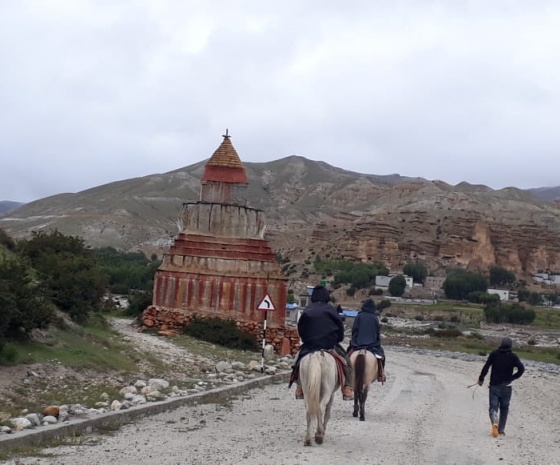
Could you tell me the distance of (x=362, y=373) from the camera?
48.3ft

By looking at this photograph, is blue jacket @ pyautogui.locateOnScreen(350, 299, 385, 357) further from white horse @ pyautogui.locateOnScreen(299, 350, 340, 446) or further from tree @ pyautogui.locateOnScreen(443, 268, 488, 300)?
tree @ pyautogui.locateOnScreen(443, 268, 488, 300)

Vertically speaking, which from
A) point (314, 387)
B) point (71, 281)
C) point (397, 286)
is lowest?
Result: point (397, 286)

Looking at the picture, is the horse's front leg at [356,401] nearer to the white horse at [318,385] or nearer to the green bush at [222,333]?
the white horse at [318,385]

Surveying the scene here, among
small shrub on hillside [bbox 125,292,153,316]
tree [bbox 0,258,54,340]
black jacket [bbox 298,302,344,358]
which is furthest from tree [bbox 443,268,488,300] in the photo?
black jacket [bbox 298,302,344,358]

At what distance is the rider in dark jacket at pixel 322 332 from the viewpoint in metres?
11.6

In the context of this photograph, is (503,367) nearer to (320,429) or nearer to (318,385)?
(320,429)

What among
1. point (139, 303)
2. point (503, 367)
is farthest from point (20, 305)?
point (139, 303)

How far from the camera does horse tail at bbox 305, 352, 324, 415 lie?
1089 cm

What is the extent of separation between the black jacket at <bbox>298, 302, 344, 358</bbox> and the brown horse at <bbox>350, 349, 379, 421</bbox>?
305 cm

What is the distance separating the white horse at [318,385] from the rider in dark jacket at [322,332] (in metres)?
0.18

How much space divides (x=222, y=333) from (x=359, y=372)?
14.7 m

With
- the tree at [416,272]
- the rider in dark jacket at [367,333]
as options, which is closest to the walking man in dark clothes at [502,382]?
the rider in dark jacket at [367,333]

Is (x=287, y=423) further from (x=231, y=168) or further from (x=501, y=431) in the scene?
(x=231, y=168)

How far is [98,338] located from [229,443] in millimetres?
9486
